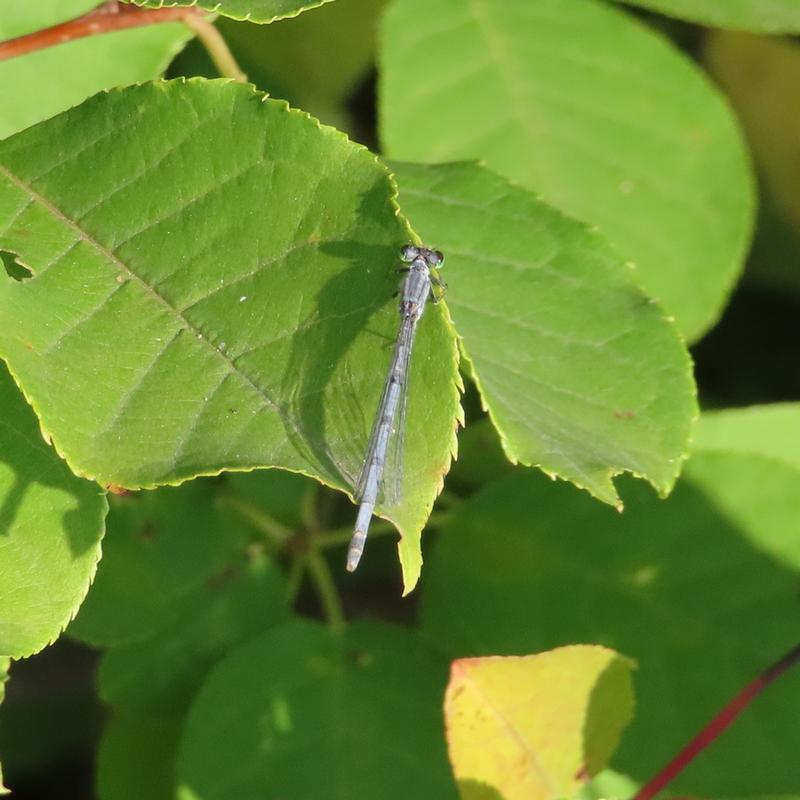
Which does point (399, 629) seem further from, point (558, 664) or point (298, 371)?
point (298, 371)

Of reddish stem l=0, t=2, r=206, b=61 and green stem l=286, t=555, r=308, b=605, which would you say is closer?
reddish stem l=0, t=2, r=206, b=61

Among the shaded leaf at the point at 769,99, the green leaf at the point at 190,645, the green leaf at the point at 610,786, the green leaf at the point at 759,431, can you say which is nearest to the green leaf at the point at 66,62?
the green leaf at the point at 190,645

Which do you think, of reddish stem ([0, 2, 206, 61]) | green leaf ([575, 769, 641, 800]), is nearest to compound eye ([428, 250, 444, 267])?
reddish stem ([0, 2, 206, 61])

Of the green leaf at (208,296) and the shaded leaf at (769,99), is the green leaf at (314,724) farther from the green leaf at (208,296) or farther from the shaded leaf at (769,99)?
the shaded leaf at (769,99)

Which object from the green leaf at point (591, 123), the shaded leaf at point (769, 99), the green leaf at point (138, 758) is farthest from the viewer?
the shaded leaf at point (769, 99)

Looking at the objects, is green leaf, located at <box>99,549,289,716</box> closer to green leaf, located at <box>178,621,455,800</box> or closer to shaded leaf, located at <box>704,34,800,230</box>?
green leaf, located at <box>178,621,455,800</box>

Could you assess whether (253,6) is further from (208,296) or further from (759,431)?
(759,431)
